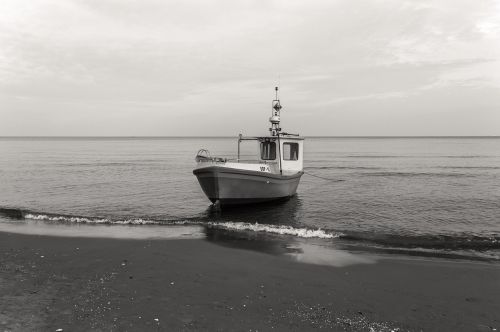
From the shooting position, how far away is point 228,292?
7.98 metres

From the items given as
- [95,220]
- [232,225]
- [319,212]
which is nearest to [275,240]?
[232,225]

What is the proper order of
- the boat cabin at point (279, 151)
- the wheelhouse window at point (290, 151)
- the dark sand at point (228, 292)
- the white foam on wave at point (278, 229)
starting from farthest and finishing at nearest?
1. the wheelhouse window at point (290, 151)
2. the boat cabin at point (279, 151)
3. the white foam on wave at point (278, 229)
4. the dark sand at point (228, 292)

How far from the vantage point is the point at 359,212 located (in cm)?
1906

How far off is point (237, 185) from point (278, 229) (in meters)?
3.80

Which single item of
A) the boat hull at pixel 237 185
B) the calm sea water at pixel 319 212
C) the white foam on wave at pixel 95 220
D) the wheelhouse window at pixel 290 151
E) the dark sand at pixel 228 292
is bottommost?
the calm sea water at pixel 319 212

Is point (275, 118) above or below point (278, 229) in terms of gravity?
above

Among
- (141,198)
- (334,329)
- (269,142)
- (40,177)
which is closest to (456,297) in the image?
(334,329)

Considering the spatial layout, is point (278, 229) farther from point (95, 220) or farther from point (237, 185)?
point (95, 220)

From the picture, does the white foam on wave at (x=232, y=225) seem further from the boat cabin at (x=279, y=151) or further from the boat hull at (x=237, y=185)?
the boat cabin at (x=279, y=151)

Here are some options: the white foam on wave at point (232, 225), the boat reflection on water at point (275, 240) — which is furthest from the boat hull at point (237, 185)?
the white foam on wave at point (232, 225)

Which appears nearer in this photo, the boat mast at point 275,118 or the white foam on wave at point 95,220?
the white foam on wave at point 95,220

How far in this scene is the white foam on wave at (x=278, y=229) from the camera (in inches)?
558

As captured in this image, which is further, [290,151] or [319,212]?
[290,151]

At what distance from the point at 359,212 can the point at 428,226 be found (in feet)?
12.0
